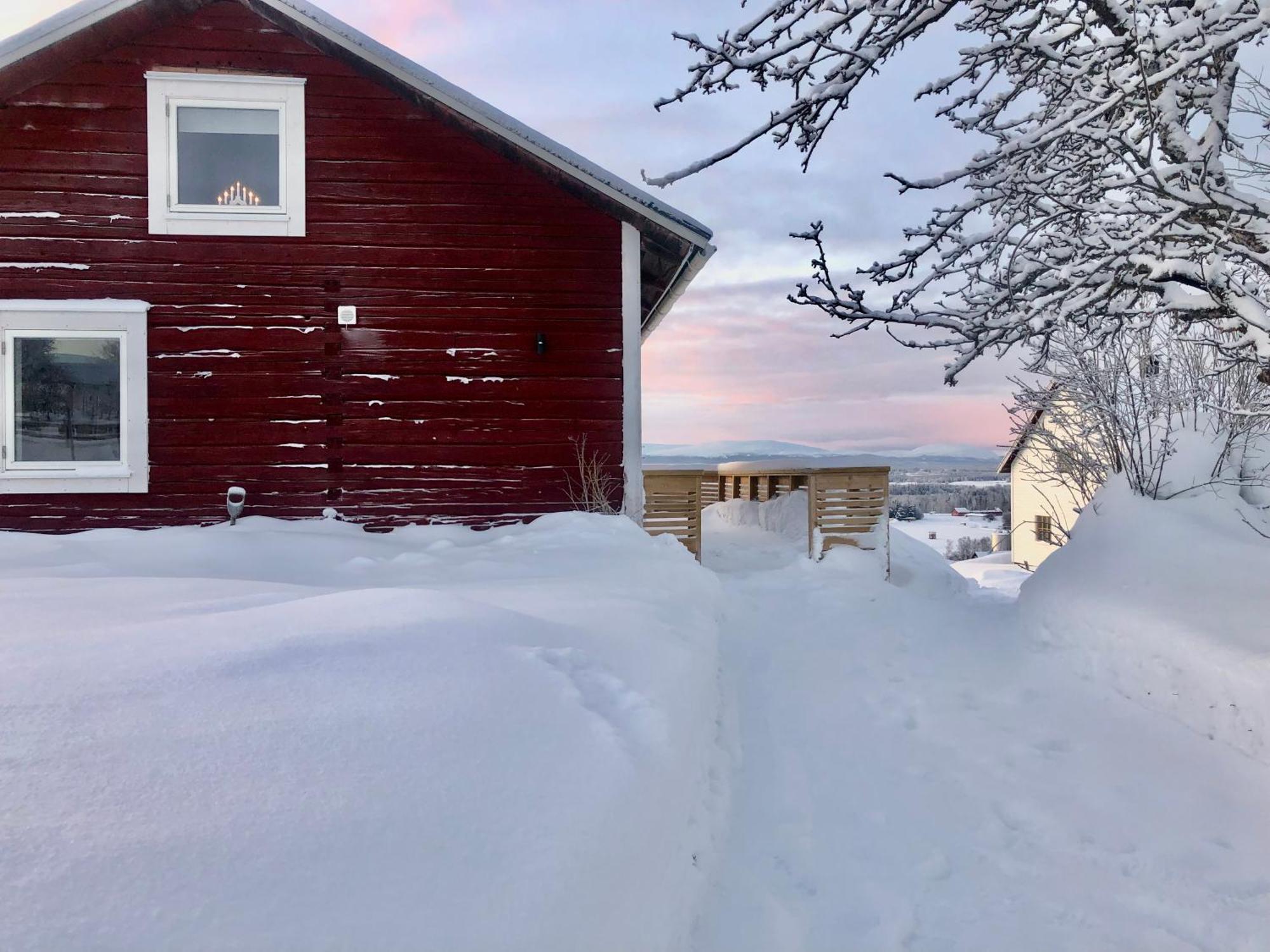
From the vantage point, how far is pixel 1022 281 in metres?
4.71

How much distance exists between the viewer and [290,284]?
7.25m

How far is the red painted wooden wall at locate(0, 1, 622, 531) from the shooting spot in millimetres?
7016

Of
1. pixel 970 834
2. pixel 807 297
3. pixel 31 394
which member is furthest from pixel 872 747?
pixel 31 394

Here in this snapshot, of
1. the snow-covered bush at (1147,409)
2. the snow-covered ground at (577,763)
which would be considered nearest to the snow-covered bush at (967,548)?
the snow-covered bush at (1147,409)

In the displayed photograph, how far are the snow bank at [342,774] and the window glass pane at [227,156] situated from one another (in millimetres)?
4917

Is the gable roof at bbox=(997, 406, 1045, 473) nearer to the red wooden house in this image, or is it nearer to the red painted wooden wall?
the red wooden house

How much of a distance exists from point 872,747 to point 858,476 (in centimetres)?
491

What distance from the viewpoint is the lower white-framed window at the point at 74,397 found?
6.89m

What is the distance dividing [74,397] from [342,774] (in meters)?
7.14

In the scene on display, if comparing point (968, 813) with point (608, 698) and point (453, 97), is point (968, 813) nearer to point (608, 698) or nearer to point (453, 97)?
point (608, 698)

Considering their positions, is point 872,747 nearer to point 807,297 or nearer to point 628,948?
point 807,297

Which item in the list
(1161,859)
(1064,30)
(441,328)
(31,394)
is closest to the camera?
(1161,859)

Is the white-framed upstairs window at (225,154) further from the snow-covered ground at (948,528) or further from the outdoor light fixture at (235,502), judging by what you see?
the snow-covered ground at (948,528)

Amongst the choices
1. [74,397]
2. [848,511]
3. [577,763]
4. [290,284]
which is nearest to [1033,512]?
[848,511]
